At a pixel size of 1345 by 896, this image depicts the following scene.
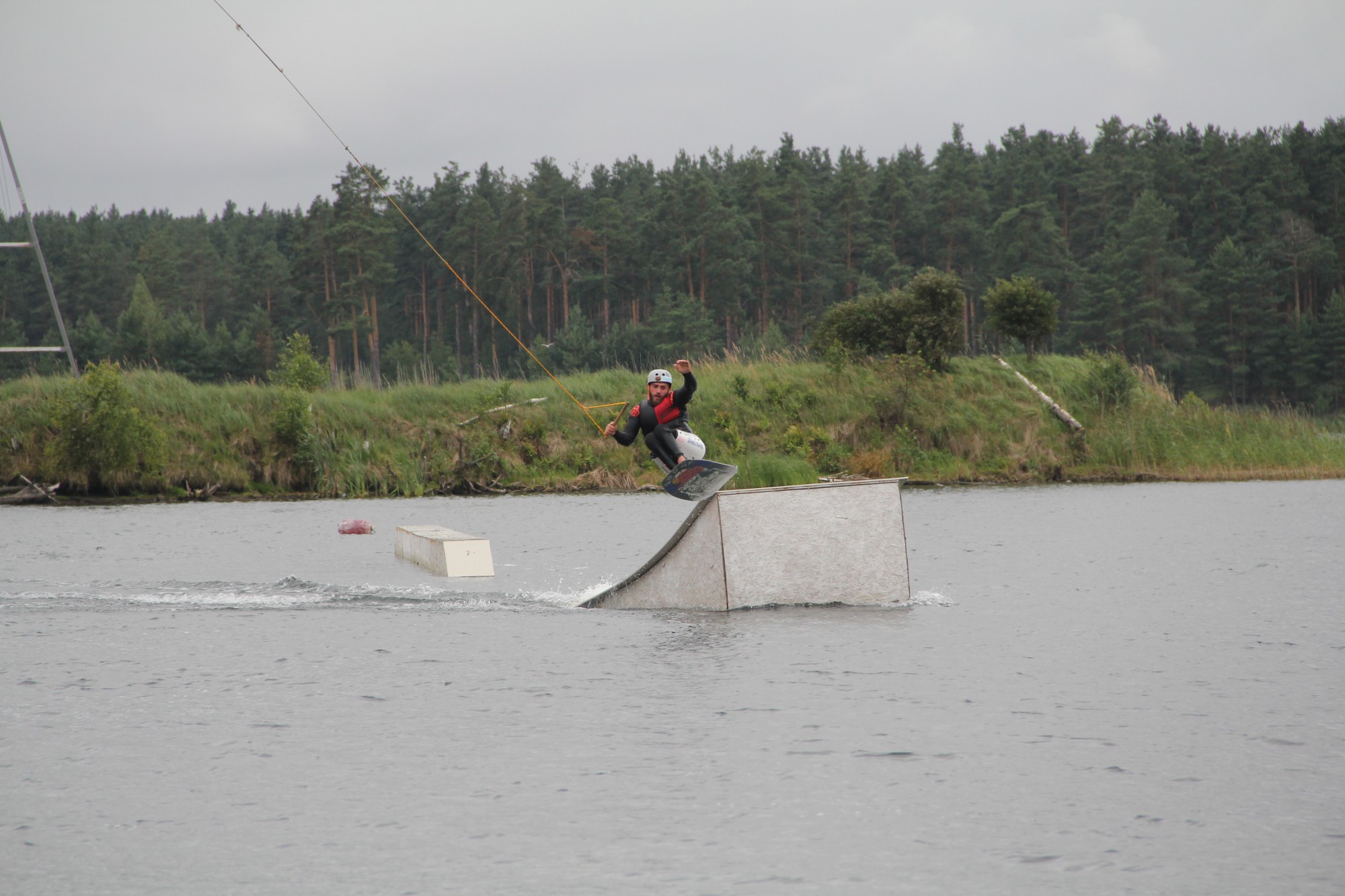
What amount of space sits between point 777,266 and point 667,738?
7193cm

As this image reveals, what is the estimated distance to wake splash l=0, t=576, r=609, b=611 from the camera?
12945mm

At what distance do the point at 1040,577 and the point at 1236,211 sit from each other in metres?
65.5

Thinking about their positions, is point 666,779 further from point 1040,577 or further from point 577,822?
point 1040,577

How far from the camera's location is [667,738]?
7.37 m

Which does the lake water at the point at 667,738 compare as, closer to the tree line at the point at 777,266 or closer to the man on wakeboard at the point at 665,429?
the man on wakeboard at the point at 665,429

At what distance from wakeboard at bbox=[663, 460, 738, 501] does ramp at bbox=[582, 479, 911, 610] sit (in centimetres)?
37

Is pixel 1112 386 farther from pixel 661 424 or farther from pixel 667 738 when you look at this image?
pixel 667 738

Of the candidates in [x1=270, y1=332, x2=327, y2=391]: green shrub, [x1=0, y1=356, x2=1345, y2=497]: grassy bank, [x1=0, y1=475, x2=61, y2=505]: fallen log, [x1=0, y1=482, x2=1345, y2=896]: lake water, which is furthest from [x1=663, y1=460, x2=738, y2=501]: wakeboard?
[x1=270, y1=332, x2=327, y2=391]: green shrub

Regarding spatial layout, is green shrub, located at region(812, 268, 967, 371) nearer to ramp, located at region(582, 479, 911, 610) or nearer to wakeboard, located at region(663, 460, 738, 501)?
ramp, located at region(582, 479, 911, 610)

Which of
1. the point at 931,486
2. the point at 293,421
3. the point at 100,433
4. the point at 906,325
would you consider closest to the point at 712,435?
the point at 931,486

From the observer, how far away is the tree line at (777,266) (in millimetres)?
66062

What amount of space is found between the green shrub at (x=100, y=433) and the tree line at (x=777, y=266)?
3049 centimetres

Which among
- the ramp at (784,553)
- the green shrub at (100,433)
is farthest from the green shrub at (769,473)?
the ramp at (784,553)

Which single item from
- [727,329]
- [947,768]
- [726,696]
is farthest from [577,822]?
[727,329]
